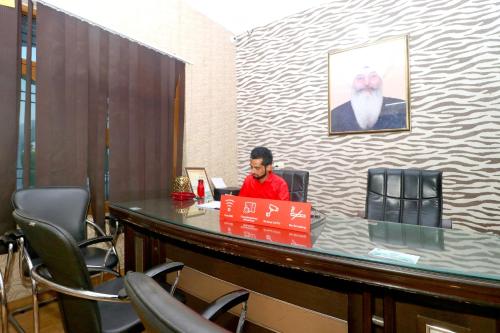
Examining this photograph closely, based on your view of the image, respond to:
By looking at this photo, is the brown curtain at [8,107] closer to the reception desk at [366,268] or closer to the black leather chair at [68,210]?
the black leather chair at [68,210]

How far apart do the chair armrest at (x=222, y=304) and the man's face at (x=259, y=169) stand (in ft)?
4.49

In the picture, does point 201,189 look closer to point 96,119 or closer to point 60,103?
point 96,119

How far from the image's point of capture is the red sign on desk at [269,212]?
1.18 metres

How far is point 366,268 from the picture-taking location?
833mm

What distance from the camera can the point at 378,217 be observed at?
6.82 ft

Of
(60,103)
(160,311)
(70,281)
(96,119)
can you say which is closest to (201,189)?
(96,119)

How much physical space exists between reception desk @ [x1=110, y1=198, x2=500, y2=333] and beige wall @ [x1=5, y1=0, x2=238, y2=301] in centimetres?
193

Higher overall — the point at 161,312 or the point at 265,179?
the point at 265,179

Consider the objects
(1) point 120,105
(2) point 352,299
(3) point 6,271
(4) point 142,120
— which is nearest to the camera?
(2) point 352,299

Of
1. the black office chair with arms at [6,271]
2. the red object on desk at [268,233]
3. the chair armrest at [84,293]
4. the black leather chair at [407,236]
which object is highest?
the red object on desk at [268,233]

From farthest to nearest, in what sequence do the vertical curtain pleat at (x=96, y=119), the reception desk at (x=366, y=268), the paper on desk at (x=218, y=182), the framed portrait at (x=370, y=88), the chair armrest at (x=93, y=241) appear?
1. the paper on desk at (x=218, y=182)
2. the framed portrait at (x=370, y=88)
3. the vertical curtain pleat at (x=96, y=119)
4. the chair armrest at (x=93, y=241)
5. the reception desk at (x=366, y=268)

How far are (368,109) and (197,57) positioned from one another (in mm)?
2061

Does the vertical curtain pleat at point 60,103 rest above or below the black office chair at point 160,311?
above

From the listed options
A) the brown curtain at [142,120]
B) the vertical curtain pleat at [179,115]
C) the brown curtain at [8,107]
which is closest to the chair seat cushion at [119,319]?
the brown curtain at [8,107]
